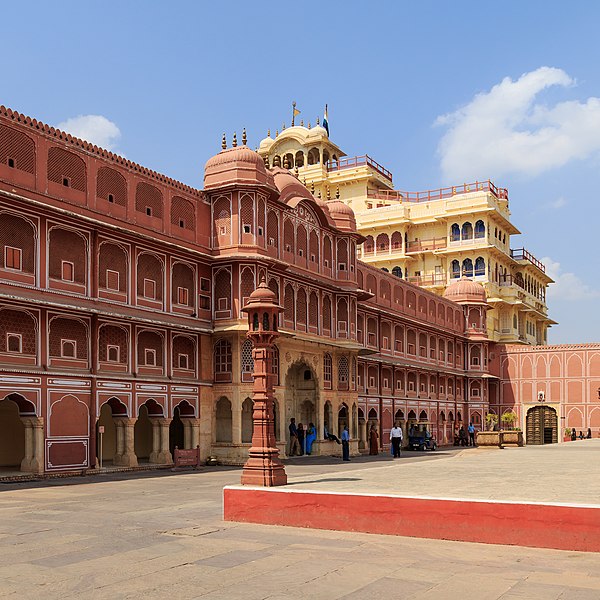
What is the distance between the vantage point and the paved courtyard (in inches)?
312

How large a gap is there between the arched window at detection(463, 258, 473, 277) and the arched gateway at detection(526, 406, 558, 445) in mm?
11094

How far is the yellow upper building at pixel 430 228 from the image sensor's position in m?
61.2

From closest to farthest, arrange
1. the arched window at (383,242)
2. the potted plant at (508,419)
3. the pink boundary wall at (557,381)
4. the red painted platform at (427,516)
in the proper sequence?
the red painted platform at (427,516) → the pink boundary wall at (557,381) → the potted plant at (508,419) → the arched window at (383,242)

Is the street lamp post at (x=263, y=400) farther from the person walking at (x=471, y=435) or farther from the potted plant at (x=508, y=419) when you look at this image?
the potted plant at (x=508, y=419)

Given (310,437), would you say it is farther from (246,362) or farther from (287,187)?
(287,187)

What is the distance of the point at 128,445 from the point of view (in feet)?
86.5

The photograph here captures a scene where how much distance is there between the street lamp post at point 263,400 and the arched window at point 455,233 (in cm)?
4764

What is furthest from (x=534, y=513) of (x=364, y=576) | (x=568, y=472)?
(x=568, y=472)

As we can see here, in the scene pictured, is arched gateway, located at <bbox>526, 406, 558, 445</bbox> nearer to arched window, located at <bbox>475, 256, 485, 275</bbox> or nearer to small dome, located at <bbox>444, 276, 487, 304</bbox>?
small dome, located at <bbox>444, 276, 487, 304</bbox>

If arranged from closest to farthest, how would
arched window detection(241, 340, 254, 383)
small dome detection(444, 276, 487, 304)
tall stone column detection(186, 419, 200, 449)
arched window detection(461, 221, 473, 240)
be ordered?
tall stone column detection(186, 419, 200, 449) < arched window detection(241, 340, 254, 383) < small dome detection(444, 276, 487, 304) < arched window detection(461, 221, 473, 240)

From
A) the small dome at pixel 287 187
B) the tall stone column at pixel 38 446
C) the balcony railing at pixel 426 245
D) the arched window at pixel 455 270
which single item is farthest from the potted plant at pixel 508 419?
the tall stone column at pixel 38 446

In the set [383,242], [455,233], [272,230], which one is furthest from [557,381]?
[272,230]

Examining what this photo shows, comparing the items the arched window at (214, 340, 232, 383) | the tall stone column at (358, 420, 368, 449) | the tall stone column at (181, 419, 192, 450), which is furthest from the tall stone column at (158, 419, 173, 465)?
the tall stone column at (358, 420, 368, 449)

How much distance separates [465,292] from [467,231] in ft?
18.8
